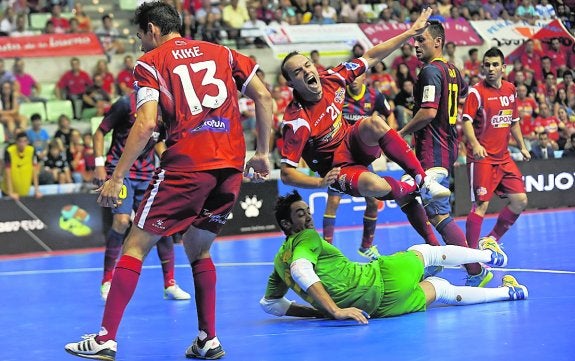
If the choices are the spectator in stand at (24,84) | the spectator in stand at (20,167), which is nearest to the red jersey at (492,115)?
the spectator in stand at (20,167)

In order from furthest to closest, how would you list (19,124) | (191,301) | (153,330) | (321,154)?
(19,124)
(191,301)
(321,154)
(153,330)

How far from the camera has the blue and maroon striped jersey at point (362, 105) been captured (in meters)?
12.2

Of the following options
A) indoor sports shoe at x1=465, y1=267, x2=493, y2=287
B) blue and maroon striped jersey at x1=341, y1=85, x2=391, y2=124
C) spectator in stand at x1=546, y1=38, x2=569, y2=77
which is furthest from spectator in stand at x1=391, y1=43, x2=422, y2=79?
indoor sports shoe at x1=465, y1=267, x2=493, y2=287

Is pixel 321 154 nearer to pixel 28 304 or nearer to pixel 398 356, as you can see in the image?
pixel 398 356

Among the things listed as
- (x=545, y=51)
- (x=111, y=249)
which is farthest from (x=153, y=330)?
(x=545, y=51)

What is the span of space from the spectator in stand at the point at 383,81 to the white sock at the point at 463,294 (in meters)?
12.6

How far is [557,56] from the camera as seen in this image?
79.6 ft

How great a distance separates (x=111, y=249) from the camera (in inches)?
396

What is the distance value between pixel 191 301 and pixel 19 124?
374 inches

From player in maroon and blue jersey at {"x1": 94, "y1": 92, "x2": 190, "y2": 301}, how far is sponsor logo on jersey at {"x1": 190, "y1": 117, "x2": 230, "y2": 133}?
300 centimetres

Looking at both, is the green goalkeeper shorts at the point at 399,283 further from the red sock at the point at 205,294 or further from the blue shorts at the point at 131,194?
the blue shorts at the point at 131,194

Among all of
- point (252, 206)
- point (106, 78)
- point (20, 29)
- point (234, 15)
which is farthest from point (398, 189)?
point (234, 15)

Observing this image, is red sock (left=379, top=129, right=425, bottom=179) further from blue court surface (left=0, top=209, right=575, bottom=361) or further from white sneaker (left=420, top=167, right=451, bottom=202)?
blue court surface (left=0, top=209, right=575, bottom=361)

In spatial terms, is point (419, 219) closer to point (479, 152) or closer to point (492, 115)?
point (479, 152)
